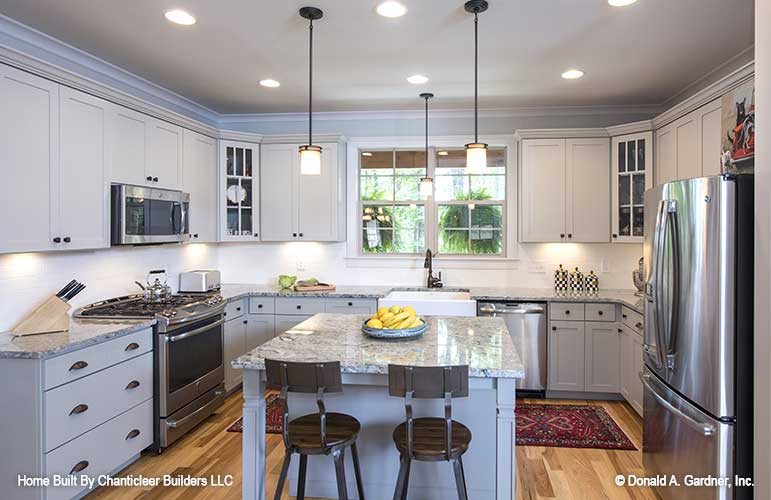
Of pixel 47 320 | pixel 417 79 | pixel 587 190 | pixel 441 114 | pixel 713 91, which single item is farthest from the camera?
pixel 441 114

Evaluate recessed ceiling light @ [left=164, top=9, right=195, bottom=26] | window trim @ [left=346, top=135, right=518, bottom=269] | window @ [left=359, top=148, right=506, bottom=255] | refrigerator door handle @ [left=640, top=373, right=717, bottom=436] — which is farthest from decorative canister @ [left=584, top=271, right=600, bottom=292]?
recessed ceiling light @ [left=164, top=9, right=195, bottom=26]

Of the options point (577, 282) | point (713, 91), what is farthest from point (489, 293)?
point (713, 91)

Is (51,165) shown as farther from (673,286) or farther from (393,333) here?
(673,286)

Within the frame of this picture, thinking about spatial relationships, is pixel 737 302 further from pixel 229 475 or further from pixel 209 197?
pixel 209 197

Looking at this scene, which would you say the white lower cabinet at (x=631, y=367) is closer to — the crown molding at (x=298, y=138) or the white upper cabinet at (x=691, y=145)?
the white upper cabinet at (x=691, y=145)

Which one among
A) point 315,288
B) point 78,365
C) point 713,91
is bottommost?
point 78,365

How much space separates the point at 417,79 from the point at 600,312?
253cm

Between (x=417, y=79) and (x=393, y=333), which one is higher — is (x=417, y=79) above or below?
above

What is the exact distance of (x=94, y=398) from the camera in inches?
106

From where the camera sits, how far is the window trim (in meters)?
4.99

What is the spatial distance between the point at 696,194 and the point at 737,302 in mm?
526

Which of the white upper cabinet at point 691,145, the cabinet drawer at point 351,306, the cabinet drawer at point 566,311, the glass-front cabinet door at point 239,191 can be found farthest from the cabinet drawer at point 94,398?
the white upper cabinet at point 691,145

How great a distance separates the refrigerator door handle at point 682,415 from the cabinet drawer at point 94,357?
3.07 m

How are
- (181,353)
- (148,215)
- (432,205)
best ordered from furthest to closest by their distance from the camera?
(432,205) < (148,215) < (181,353)
